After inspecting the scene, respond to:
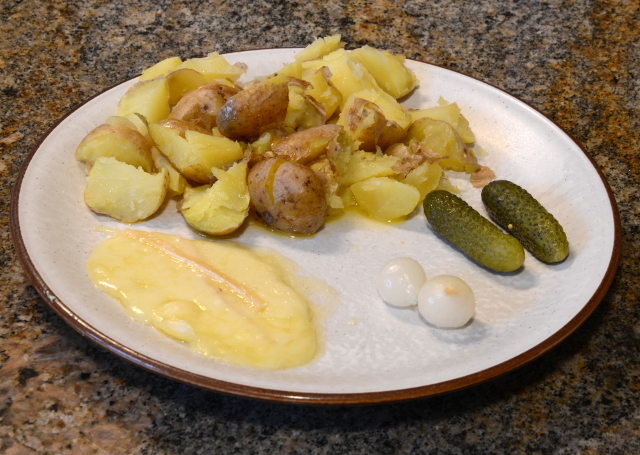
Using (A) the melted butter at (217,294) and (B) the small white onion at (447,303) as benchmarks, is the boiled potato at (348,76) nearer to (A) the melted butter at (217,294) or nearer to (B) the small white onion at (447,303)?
(A) the melted butter at (217,294)

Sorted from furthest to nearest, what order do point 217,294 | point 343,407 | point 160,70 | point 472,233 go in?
point 160,70
point 472,233
point 217,294
point 343,407

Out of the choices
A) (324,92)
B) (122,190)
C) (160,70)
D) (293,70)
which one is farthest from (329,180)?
(160,70)

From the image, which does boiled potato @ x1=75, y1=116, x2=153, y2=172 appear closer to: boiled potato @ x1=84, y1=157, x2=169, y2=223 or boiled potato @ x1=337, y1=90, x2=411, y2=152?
boiled potato @ x1=84, y1=157, x2=169, y2=223

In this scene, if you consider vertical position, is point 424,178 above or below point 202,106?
below

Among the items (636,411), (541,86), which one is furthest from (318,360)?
(541,86)

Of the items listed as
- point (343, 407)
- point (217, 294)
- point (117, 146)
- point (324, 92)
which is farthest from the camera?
point (324, 92)

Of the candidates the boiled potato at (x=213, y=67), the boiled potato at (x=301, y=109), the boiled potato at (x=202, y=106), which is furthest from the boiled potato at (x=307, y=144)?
the boiled potato at (x=213, y=67)

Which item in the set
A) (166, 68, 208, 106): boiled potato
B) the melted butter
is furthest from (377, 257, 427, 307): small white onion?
(166, 68, 208, 106): boiled potato

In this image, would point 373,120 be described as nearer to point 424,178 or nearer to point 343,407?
point 424,178

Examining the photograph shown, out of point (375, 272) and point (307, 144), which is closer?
point (375, 272)
